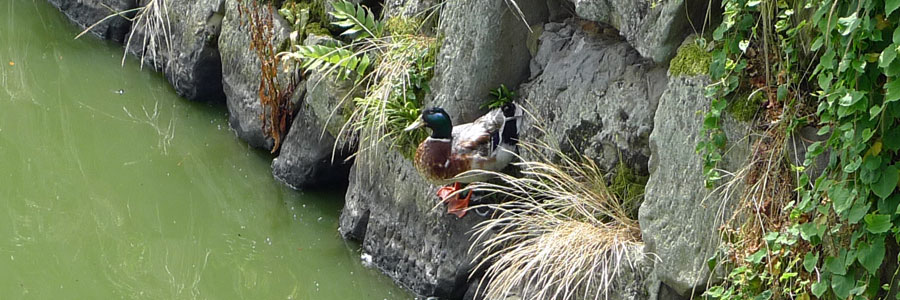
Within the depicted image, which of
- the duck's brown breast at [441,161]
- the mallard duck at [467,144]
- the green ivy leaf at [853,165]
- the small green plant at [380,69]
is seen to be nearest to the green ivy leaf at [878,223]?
the green ivy leaf at [853,165]

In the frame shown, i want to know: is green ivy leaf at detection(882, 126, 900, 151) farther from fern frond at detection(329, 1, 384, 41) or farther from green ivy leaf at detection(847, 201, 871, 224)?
fern frond at detection(329, 1, 384, 41)

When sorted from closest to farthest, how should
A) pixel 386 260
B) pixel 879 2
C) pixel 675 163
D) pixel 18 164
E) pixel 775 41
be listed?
1. pixel 879 2
2. pixel 775 41
3. pixel 675 163
4. pixel 386 260
5. pixel 18 164

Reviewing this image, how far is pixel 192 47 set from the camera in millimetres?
6031

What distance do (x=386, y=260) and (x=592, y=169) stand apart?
1252 millimetres

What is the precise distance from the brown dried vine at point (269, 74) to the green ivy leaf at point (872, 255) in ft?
10.3

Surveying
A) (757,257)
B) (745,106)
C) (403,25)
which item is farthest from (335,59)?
(757,257)

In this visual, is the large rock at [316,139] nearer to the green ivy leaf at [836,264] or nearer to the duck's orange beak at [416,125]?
the duck's orange beak at [416,125]

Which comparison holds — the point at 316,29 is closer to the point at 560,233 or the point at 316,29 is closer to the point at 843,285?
the point at 560,233

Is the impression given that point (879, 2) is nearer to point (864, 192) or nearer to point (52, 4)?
point (864, 192)

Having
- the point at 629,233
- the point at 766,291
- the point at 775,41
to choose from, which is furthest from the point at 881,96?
the point at 629,233

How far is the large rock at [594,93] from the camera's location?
3.70m

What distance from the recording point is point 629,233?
12.2 ft

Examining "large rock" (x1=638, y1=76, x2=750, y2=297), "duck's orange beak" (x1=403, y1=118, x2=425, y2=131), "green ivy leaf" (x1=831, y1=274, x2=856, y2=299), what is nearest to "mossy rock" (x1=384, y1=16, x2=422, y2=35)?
"duck's orange beak" (x1=403, y1=118, x2=425, y2=131)

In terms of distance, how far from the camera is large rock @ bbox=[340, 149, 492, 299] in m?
4.44
